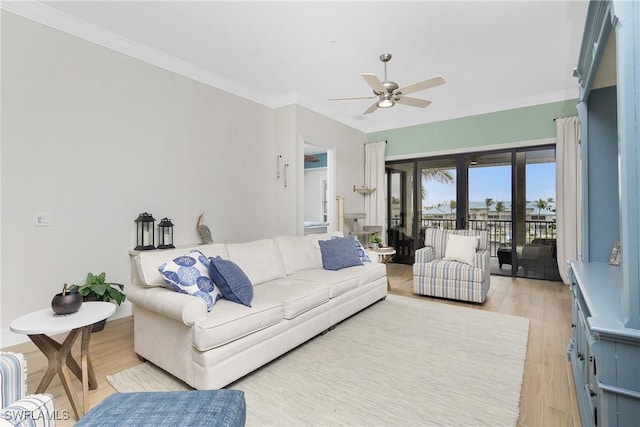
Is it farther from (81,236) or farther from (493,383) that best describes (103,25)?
(493,383)

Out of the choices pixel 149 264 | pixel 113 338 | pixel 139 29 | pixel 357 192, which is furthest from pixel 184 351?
pixel 357 192

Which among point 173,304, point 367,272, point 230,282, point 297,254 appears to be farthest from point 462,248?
point 173,304

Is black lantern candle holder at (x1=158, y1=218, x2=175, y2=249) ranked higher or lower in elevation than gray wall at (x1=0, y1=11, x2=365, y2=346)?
lower

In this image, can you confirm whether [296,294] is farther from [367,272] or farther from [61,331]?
[61,331]

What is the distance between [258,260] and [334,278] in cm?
79

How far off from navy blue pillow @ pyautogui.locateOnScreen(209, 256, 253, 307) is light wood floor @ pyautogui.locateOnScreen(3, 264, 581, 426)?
3.04 ft

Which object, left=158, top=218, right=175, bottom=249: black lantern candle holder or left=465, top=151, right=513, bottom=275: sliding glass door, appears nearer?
left=158, top=218, right=175, bottom=249: black lantern candle holder

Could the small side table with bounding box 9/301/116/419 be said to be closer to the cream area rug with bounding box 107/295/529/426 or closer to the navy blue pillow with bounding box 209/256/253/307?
the cream area rug with bounding box 107/295/529/426

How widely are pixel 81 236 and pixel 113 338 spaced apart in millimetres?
1056

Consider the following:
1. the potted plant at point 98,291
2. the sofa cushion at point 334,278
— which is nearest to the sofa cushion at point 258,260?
the sofa cushion at point 334,278

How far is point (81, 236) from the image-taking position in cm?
312

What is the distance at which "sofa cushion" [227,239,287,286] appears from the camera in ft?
9.84

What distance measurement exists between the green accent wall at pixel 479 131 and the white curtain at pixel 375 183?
0.72ft

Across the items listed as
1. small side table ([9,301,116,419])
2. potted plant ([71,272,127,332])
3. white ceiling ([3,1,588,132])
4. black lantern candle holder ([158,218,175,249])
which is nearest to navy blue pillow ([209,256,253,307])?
small side table ([9,301,116,419])
